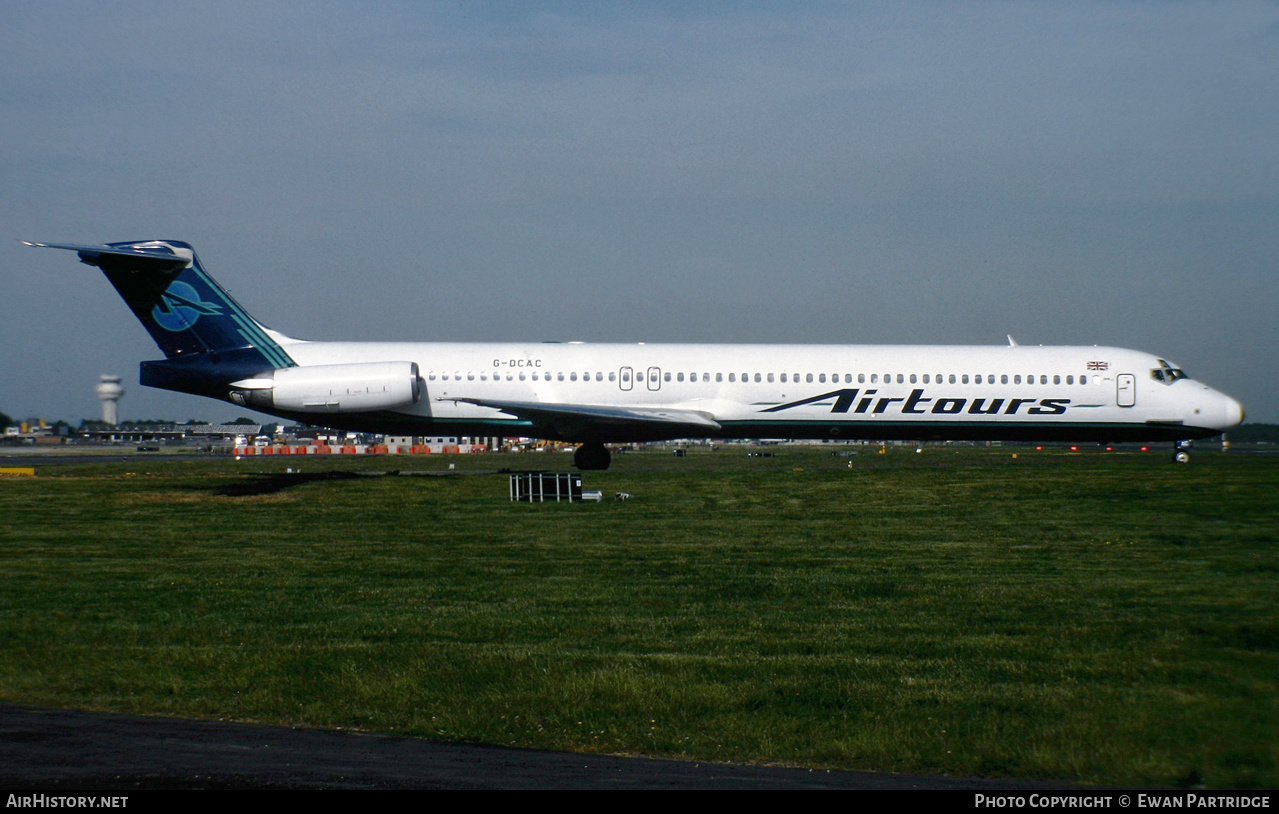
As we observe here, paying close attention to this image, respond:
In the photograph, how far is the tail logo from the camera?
28.9m

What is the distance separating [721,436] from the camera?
32.2 meters

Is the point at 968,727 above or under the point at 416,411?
under

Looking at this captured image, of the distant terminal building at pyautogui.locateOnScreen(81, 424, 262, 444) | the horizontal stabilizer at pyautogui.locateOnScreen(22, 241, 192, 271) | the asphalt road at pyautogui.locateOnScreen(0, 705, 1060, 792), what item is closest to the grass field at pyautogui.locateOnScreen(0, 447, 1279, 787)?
the asphalt road at pyautogui.locateOnScreen(0, 705, 1060, 792)

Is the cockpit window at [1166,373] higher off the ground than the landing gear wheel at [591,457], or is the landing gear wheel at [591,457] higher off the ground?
the cockpit window at [1166,373]

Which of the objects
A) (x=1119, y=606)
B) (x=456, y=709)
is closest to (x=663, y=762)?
(x=456, y=709)

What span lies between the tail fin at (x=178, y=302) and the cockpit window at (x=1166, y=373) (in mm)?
25595

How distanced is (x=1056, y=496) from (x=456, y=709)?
640 inches

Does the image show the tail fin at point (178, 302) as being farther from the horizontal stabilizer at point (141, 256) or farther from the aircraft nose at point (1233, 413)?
the aircraft nose at point (1233, 413)

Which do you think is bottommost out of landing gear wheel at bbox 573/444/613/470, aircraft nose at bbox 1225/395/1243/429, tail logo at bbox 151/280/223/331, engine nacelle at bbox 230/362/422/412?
landing gear wheel at bbox 573/444/613/470

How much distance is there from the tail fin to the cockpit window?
2559cm

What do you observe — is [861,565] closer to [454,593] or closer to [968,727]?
[454,593]

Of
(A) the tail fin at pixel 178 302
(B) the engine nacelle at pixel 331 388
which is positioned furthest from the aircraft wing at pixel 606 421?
(A) the tail fin at pixel 178 302

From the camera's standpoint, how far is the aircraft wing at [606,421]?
1181 inches

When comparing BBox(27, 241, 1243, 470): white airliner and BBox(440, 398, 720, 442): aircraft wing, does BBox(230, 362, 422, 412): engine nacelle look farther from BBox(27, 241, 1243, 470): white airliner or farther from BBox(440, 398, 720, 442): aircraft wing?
BBox(440, 398, 720, 442): aircraft wing
